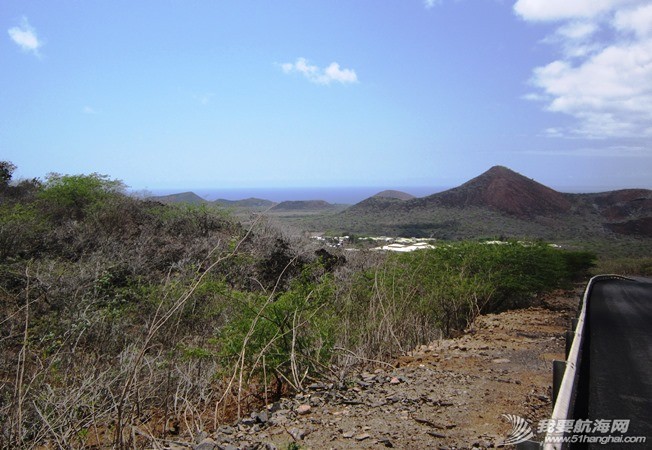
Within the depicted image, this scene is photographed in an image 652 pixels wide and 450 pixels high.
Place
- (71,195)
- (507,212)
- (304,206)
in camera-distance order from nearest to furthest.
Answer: (71,195) → (507,212) → (304,206)

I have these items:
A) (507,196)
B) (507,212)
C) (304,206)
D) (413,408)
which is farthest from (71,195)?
(304,206)

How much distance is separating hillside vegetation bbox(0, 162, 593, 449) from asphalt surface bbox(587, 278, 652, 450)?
2692 millimetres

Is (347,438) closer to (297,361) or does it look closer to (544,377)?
(297,361)

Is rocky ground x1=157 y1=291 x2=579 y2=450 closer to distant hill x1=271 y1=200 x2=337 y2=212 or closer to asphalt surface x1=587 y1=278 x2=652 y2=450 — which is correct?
asphalt surface x1=587 y1=278 x2=652 y2=450

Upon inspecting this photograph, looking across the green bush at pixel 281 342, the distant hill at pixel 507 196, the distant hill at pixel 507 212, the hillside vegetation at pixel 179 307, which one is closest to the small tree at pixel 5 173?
the hillside vegetation at pixel 179 307

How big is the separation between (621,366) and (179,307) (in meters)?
6.44

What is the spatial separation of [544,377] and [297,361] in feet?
11.1

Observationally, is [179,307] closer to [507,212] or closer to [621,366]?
[621,366]

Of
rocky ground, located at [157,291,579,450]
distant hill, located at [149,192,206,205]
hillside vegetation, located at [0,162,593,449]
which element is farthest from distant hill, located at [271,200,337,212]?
rocky ground, located at [157,291,579,450]

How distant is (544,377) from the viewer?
20.2 feet

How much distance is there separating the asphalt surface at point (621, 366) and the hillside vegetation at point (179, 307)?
106 inches

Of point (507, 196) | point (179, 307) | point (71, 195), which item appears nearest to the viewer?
point (179, 307)

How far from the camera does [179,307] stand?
636 cm

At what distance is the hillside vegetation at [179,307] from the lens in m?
4.58
